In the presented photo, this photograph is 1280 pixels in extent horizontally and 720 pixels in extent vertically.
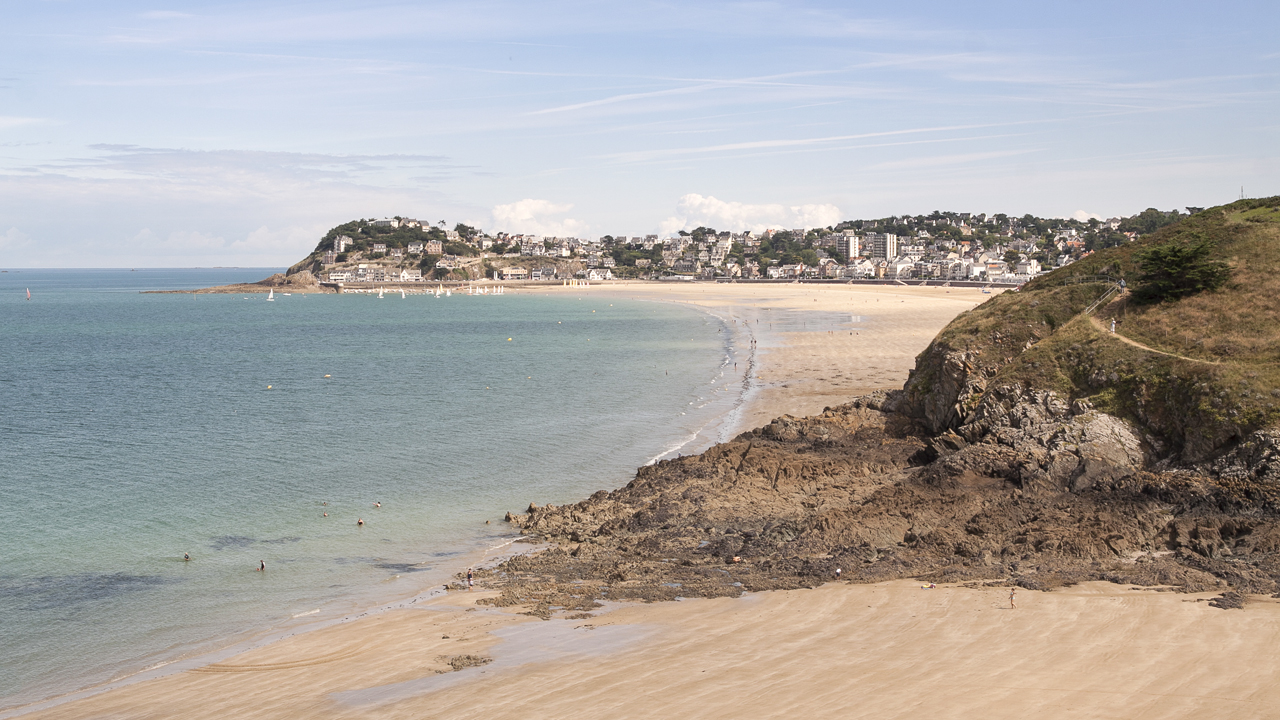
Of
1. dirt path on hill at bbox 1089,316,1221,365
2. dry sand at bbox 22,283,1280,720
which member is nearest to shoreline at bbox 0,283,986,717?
dry sand at bbox 22,283,1280,720

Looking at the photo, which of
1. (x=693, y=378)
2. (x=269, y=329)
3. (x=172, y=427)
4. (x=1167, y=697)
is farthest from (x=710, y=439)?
(x=269, y=329)

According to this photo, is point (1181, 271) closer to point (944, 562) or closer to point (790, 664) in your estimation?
point (944, 562)

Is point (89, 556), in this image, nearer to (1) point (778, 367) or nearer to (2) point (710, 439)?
(2) point (710, 439)

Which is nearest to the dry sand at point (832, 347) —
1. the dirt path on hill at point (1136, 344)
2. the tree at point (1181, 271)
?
the dirt path on hill at point (1136, 344)

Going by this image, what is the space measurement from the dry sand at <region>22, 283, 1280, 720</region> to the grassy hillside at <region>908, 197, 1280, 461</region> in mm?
6812

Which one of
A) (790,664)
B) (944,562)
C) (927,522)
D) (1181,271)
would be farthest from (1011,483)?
(790,664)

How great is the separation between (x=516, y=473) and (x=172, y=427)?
61.7 feet

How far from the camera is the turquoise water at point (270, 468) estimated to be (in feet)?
59.2

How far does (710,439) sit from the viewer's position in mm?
32156

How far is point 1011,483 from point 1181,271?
960cm

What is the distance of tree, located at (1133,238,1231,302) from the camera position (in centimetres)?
2478

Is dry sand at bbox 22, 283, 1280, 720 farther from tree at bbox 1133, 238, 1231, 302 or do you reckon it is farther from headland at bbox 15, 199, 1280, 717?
tree at bbox 1133, 238, 1231, 302

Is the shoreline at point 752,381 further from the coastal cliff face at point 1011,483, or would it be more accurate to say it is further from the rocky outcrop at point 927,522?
the coastal cliff face at point 1011,483

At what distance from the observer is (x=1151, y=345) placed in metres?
23.1
